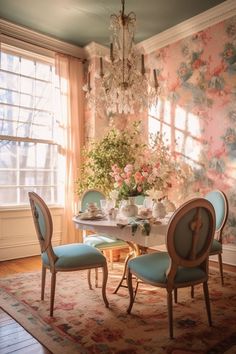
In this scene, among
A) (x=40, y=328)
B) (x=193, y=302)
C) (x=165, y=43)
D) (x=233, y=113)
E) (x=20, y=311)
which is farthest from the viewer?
(x=165, y=43)

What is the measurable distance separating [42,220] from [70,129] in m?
2.55

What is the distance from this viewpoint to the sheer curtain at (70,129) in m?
4.69

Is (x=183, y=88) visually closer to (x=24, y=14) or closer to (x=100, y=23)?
(x=100, y=23)

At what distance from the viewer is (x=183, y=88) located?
14.6ft

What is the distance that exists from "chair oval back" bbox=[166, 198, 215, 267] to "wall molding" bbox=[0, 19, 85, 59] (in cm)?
372

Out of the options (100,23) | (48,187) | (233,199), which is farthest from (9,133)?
(233,199)

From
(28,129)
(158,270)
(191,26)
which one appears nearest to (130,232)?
(158,270)

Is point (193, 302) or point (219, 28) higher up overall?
point (219, 28)

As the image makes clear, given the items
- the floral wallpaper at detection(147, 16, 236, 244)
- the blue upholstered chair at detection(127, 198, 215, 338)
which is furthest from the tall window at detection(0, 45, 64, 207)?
the blue upholstered chair at detection(127, 198, 215, 338)

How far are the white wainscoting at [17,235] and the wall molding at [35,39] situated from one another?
8.09 ft

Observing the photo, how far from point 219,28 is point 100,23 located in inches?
63.7

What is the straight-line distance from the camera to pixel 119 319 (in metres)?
Result: 2.32

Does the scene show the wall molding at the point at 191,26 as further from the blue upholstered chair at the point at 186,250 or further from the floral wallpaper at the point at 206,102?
the blue upholstered chair at the point at 186,250

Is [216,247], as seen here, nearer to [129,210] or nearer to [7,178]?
[129,210]
